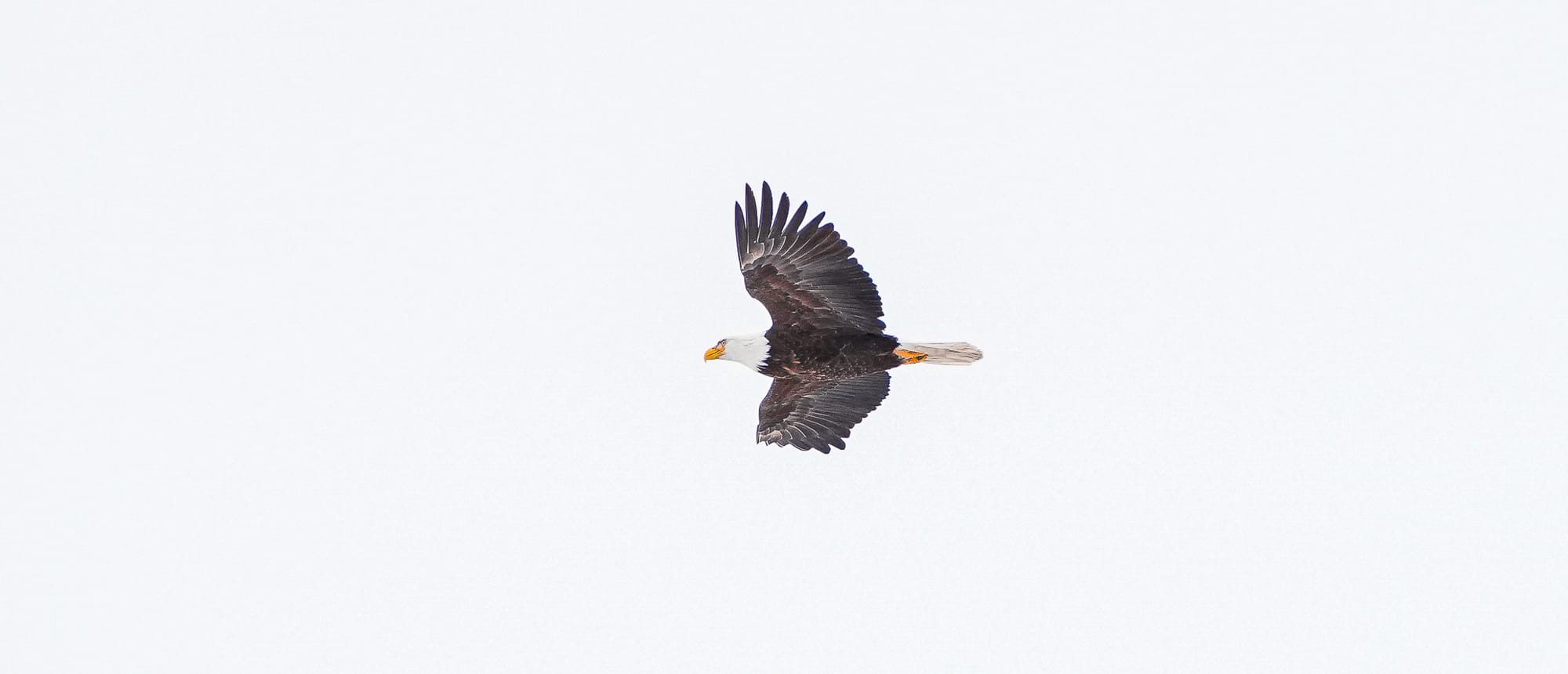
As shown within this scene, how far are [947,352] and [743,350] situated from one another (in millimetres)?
→ 1877

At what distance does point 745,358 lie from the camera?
16328mm

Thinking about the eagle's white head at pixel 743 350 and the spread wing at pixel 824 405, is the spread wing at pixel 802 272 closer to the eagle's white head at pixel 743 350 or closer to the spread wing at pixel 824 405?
the eagle's white head at pixel 743 350

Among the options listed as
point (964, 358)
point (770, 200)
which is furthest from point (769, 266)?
point (964, 358)

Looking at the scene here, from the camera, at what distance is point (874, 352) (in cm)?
1608

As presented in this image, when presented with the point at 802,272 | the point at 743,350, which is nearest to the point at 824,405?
the point at 743,350

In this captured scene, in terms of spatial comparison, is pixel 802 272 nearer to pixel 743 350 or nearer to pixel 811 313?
pixel 811 313

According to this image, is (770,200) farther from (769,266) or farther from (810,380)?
(810,380)

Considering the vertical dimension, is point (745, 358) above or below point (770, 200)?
below

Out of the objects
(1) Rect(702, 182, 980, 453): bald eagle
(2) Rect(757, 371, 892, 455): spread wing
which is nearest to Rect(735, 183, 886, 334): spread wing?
(1) Rect(702, 182, 980, 453): bald eagle

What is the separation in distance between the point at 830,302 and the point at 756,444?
82.8 inches

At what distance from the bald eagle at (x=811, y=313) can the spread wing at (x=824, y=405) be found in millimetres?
34

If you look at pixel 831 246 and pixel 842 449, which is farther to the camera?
pixel 842 449

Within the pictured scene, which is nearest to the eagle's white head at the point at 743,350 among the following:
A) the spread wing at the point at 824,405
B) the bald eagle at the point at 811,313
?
the bald eagle at the point at 811,313

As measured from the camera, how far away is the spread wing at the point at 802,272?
15.6 m
